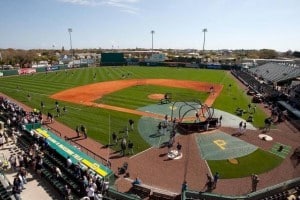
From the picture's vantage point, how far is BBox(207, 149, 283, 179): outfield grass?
22.5 m

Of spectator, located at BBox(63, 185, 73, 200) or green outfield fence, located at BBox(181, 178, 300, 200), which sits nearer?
spectator, located at BBox(63, 185, 73, 200)

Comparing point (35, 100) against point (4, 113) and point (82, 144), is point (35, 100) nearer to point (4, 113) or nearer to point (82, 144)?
point (4, 113)

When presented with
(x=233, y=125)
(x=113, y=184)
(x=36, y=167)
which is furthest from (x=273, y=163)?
(x=36, y=167)

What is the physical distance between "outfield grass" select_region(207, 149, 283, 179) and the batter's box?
805mm

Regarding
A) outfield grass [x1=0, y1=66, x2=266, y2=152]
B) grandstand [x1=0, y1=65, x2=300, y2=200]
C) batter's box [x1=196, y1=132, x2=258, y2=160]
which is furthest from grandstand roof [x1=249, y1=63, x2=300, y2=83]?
grandstand [x1=0, y1=65, x2=300, y2=200]

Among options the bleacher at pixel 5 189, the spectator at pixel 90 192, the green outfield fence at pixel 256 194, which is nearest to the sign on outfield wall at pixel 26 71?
the bleacher at pixel 5 189

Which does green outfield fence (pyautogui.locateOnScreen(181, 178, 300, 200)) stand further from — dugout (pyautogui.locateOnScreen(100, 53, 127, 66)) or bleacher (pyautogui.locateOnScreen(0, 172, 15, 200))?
dugout (pyautogui.locateOnScreen(100, 53, 127, 66))

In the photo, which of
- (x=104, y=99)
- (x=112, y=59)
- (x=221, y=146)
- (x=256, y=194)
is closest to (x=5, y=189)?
(x=256, y=194)

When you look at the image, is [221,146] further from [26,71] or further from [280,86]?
[26,71]

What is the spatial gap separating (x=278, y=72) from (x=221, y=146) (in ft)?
157

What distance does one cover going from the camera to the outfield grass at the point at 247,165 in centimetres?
2247

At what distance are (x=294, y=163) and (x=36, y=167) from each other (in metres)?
21.9

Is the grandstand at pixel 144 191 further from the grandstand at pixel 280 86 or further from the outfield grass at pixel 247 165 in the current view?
the grandstand at pixel 280 86

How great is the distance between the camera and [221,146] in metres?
27.4
